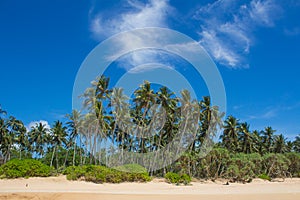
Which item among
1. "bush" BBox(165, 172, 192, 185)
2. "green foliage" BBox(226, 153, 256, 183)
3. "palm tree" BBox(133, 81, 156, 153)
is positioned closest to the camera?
"bush" BBox(165, 172, 192, 185)

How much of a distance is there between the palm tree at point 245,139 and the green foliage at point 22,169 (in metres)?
41.1

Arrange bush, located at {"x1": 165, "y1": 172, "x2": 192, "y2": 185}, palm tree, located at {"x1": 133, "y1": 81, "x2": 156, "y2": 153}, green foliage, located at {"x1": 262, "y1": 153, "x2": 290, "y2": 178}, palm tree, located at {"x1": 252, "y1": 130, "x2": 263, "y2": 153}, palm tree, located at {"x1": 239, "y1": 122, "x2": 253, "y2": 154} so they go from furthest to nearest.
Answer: palm tree, located at {"x1": 252, "y1": 130, "x2": 263, "y2": 153} < palm tree, located at {"x1": 239, "y1": 122, "x2": 253, "y2": 154} < green foliage, located at {"x1": 262, "y1": 153, "x2": 290, "y2": 178} < palm tree, located at {"x1": 133, "y1": 81, "x2": 156, "y2": 153} < bush, located at {"x1": 165, "y1": 172, "x2": 192, "y2": 185}

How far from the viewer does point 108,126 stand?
1633 inches

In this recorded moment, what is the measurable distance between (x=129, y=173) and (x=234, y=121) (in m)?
31.1

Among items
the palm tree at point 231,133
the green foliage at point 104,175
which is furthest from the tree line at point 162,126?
the green foliage at point 104,175

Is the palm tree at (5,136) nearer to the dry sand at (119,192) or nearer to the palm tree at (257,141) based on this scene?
the dry sand at (119,192)

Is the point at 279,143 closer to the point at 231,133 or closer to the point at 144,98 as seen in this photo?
the point at 231,133

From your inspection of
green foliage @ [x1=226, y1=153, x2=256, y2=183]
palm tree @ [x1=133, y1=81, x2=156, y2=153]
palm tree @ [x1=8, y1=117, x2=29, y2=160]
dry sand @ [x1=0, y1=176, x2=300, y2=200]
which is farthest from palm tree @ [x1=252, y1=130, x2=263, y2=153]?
palm tree @ [x1=8, y1=117, x2=29, y2=160]

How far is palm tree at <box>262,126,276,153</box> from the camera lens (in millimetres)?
62781

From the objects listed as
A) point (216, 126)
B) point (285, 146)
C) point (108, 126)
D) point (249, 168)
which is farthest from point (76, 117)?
point (285, 146)

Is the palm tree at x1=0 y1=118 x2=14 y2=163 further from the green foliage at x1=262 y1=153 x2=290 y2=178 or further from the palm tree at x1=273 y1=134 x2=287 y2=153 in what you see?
the palm tree at x1=273 y1=134 x2=287 y2=153

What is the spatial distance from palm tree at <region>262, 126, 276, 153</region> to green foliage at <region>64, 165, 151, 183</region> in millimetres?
42853

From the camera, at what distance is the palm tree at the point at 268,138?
6278cm

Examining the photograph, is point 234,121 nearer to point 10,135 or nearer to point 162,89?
point 162,89
